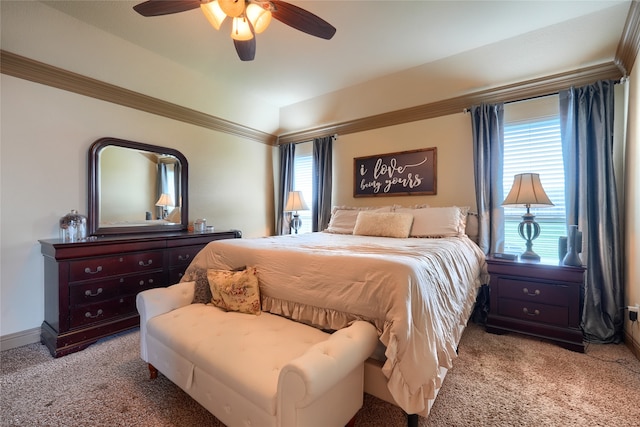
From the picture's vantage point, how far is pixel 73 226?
8.20 feet

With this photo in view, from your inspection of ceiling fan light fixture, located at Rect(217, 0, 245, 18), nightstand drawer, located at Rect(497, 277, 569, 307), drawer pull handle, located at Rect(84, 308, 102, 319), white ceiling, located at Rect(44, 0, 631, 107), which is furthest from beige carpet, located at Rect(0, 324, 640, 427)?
white ceiling, located at Rect(44, 0, 631, 107)

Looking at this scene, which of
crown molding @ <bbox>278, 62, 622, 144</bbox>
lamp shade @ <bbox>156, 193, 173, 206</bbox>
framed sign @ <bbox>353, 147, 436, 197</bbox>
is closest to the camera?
crown molding @ <bbox>278, 62, 622, 144</bbox>

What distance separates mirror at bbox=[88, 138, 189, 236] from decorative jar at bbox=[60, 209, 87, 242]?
137 millimetres

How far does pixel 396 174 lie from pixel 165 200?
2.92 metres

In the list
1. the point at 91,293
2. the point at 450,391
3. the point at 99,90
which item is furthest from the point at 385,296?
the point at 99,90

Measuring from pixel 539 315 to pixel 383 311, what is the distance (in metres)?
1.81

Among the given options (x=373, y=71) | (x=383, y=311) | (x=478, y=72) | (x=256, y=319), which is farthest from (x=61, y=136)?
(x=478, y=72)

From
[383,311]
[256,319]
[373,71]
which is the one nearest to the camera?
[383,311]

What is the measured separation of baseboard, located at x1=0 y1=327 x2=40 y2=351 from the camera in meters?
2.24

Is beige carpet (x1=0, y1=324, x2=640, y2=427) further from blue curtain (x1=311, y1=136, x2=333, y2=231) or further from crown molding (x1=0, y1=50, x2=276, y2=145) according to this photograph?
blue curtain (x1=311, y1=136, x2=333, y2=231)

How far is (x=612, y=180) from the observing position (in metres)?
Result: 2.34

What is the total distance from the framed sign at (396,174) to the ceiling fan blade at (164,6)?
104 inches

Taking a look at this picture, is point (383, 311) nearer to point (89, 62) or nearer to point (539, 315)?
point (539, 315)

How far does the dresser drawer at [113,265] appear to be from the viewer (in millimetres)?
2268
